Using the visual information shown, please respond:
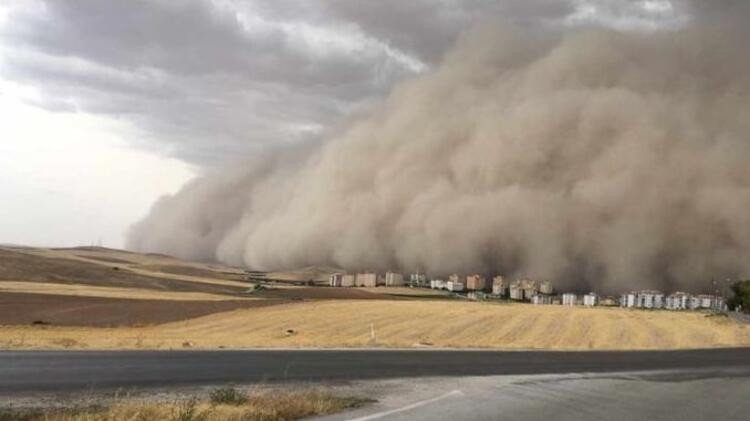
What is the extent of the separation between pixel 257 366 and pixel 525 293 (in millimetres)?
74910

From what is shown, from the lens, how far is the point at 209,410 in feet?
23.9

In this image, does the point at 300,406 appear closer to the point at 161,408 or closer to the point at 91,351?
the point at 161,408

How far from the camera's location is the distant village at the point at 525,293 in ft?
261

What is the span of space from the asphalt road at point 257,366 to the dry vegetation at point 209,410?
2.07 meters

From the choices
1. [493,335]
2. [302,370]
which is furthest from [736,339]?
[302,370]

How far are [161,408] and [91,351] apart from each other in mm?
9408

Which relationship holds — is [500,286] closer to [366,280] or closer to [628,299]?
[628,299]

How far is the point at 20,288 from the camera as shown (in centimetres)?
4578

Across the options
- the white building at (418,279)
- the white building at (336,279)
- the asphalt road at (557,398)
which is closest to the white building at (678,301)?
the white building at (418,279)

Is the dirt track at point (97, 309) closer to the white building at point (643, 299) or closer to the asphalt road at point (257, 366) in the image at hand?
the asphalt road at point (257, 366)

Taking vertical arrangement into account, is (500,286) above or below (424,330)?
above

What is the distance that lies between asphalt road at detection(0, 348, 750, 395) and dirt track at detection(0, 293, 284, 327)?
16.9m

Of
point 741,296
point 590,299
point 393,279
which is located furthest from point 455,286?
point 741,296

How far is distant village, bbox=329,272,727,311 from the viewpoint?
7944 centimetres
